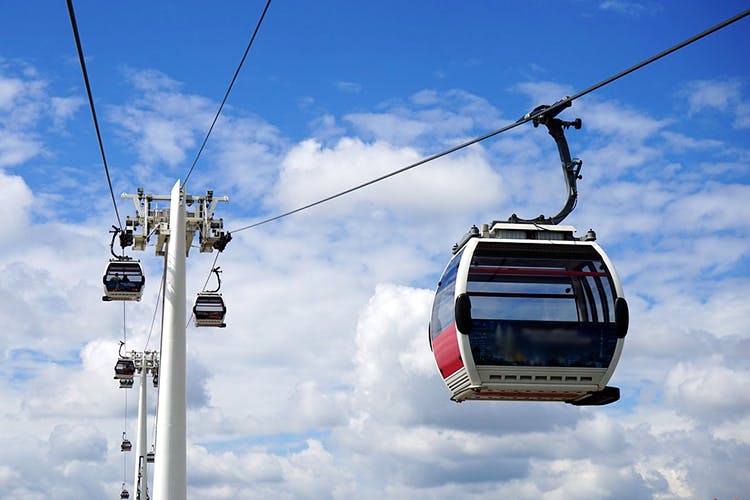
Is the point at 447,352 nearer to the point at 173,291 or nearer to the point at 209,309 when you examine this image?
the point at 173,291

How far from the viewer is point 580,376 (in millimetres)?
14445

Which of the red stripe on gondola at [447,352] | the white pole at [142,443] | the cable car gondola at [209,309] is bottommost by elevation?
the red stripe on gondola at [447,352]

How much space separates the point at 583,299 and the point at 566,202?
131 cm

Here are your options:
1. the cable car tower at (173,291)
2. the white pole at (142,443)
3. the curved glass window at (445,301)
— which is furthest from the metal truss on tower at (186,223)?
the white pole at (142,443)

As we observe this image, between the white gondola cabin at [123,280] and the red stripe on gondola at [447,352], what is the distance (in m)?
9.98

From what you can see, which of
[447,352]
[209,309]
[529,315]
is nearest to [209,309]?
[209,309]

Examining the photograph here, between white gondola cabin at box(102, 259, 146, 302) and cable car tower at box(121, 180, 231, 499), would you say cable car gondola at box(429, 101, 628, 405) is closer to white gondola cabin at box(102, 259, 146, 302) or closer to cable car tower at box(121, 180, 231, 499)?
cable car tower at box(121, 180, 231, 499)

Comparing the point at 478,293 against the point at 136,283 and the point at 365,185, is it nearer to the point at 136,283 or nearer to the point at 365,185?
the point at 365,185

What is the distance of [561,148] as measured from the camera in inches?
543

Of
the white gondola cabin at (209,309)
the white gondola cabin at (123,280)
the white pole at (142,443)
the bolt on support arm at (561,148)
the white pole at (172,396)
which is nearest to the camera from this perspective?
the bolt on support arm at (561,148)

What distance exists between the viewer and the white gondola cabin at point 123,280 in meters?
23.2

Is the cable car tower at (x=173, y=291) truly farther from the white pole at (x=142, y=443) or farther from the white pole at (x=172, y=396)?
the white pole at (x=142, y=443)

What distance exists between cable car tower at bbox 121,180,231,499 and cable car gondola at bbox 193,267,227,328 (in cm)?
140

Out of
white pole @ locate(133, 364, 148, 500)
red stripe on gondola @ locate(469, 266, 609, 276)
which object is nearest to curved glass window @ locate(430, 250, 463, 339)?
red stripe on gondola @ locate(469, 266, 609, 276)
